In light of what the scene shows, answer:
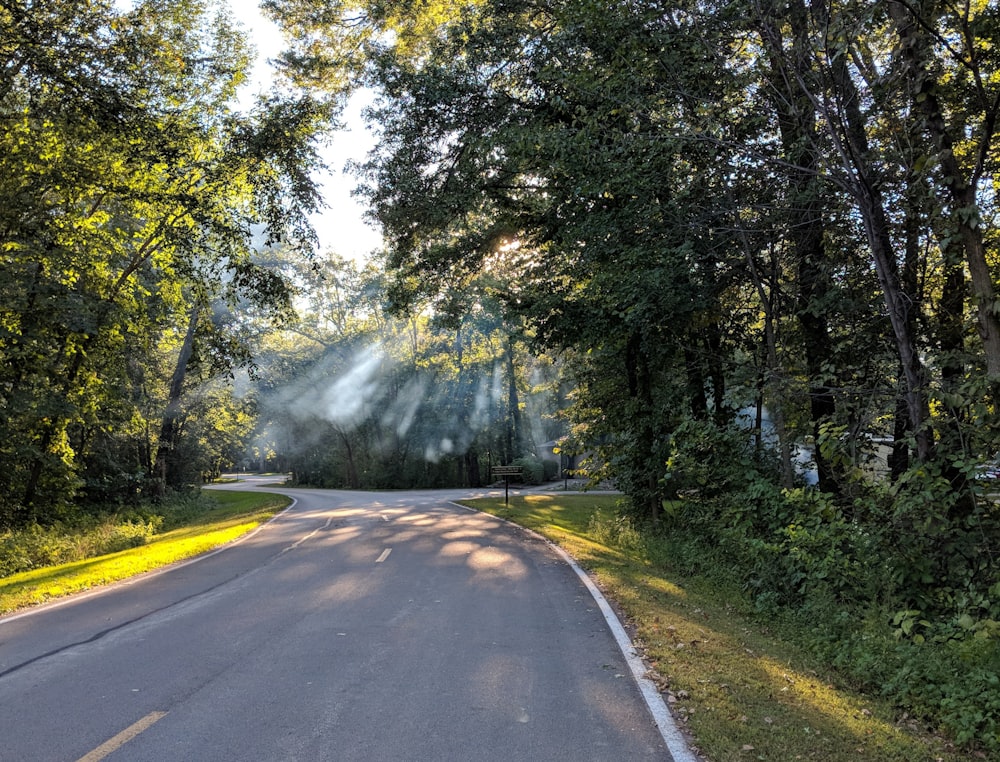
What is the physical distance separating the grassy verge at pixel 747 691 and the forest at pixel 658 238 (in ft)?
1.71

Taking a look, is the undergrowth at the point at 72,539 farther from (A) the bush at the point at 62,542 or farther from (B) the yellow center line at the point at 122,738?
(B) the yellow center line at the point at 122,738

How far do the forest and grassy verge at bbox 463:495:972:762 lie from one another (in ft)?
1.71

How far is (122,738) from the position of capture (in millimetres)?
4387

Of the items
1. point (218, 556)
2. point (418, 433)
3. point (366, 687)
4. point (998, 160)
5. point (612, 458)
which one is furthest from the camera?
point (418, 433)

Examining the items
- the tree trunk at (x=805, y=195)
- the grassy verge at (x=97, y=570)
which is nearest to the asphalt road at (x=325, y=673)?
the grassy verge at (x=97, y=570)

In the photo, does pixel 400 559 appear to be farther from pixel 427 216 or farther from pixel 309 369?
pixel 309 369

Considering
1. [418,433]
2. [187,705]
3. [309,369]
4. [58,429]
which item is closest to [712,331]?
[187,705]

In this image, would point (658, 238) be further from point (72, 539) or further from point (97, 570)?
point (72, 539)

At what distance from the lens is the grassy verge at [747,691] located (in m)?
4.28

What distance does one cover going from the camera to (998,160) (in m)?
8.27

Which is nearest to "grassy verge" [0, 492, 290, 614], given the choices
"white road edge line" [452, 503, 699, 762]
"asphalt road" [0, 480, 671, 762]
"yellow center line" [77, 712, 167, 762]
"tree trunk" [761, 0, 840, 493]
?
"asphalt road" [0, 480, 671, 762]

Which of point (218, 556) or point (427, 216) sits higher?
point (427, 216)

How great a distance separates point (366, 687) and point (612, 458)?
1332cm

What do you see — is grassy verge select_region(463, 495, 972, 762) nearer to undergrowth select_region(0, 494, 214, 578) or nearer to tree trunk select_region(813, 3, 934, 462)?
tree trunk select_region(813, 3, 934, 462)
